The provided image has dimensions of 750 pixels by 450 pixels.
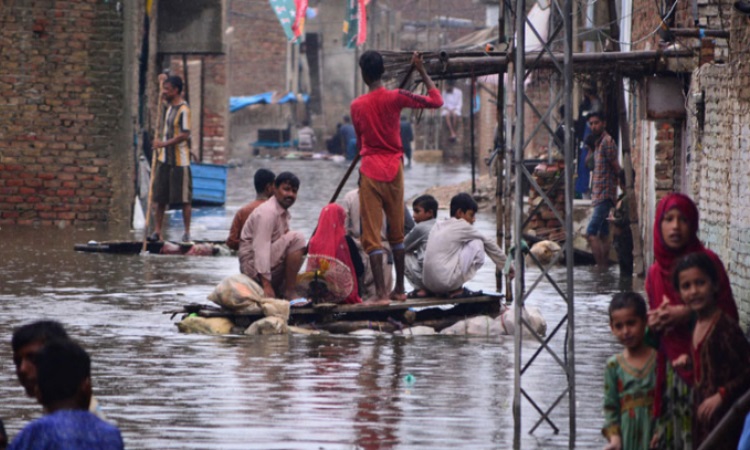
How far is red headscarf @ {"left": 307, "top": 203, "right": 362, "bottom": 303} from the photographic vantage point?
417 inches

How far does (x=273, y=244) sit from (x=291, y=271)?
0.77ft

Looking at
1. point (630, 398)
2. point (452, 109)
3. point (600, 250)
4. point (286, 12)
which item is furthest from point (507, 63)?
point (452, 109)

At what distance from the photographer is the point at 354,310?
34.4 ft

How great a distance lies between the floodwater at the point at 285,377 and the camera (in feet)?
23.4

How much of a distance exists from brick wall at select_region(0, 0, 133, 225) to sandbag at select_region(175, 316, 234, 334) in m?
8.51

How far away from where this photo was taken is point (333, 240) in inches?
418

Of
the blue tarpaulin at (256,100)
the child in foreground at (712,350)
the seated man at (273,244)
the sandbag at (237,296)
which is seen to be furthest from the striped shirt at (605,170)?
the blue tarpaulin at (256,100)

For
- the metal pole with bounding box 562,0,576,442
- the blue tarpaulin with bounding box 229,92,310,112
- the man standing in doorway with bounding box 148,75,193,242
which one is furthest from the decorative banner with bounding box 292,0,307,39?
the metal pole with bounding box 562,0,576,442

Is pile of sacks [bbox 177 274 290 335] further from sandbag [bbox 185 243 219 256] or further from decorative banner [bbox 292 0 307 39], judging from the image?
decorative banner [bbox 292 0 307 39]

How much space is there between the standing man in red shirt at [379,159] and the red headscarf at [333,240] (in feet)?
0.51

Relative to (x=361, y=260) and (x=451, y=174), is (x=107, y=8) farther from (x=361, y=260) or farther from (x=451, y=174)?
(x=451, y=174)

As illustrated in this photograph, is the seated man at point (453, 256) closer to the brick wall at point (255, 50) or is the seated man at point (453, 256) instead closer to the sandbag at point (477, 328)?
the sandbag at point (477, 328)

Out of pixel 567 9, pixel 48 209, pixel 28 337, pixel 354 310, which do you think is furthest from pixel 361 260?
pixel 48 209

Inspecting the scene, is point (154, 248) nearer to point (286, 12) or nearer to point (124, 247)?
point (124, 247)
